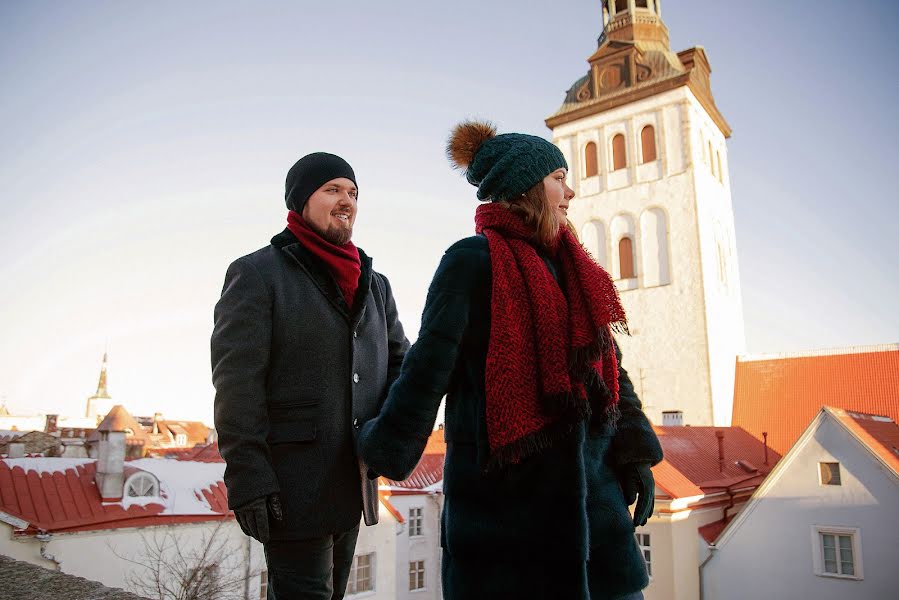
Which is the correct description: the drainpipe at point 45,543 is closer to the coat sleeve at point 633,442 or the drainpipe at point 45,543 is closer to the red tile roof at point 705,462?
the coat sleeve at point 633,442

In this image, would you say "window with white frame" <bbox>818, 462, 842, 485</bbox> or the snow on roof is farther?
"window with white frame" <bbox>818, 462, 842, 485</bbox>

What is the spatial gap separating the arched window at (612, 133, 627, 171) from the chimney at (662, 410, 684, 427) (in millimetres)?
11338

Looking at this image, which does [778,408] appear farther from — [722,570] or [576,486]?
[576,486]

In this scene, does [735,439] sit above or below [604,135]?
below

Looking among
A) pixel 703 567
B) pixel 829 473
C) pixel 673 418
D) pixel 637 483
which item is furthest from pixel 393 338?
pixel 673 418

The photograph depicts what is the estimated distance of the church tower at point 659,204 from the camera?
2789 cm

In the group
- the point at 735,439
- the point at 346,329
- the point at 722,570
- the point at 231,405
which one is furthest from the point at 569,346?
the point at 735,439

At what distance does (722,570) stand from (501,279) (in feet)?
59.8

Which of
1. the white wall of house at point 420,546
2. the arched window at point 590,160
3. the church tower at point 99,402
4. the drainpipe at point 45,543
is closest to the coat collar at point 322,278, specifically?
the drainpipe at point 45,543

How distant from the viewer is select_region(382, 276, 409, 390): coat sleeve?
9.06 feet

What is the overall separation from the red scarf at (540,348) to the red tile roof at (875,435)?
1691 centimetres

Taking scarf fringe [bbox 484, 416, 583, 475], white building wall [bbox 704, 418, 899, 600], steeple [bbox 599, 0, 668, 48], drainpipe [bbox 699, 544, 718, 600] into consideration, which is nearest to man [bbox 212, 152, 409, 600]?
scarf fringe [bbox 484, 416, 583, 475]

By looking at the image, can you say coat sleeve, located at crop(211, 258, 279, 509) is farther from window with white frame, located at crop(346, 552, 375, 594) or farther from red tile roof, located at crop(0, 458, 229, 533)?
window with white frame, located at crop(346, 552, 375, 594)

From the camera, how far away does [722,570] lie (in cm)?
1738
